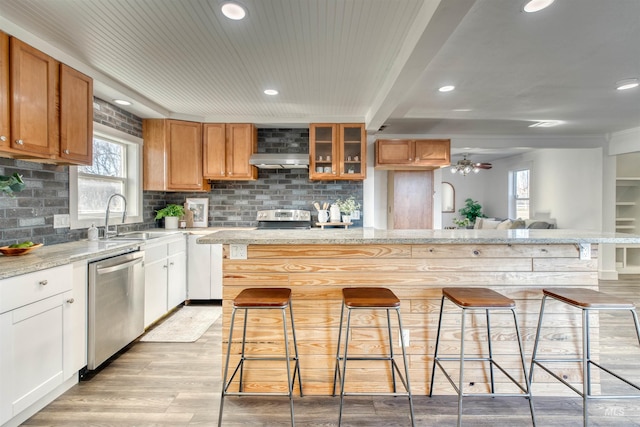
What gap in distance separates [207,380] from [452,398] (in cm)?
165

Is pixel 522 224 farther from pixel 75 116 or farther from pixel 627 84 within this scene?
pixel 75 116

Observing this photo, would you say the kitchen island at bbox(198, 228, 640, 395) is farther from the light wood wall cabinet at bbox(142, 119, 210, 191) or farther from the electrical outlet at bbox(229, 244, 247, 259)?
the light wood wall cabinet at bbox(142, 119, 210, 191)

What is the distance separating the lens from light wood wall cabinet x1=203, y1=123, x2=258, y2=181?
412 cm

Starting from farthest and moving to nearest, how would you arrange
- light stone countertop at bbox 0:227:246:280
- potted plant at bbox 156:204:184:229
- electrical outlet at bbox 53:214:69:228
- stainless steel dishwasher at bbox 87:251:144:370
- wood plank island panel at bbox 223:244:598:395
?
potted plant at bbox 156:204:184:229 < electrical outlet at bbox 53:214:69:228 < stainless steel dishwasher at bbox 87:251:144:370 < wood plank island panel at bbox 223:244:598:395 < light stone countertop at bbox 0:227:246:280

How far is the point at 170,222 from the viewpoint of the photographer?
161 inches

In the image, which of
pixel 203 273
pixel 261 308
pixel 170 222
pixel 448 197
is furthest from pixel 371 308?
pixel 448 197

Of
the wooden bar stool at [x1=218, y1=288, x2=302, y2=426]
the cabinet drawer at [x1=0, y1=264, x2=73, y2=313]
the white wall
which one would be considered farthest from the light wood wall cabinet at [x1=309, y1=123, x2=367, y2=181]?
the white wall

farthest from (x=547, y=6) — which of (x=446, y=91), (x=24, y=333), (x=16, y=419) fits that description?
(x=16, y=419)

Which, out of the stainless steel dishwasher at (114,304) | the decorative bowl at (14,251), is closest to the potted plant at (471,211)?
the stainless steel dishwasher at (114,304)

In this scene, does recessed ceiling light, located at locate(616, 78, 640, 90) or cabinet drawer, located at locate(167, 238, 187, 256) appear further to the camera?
cabinet drawer, located at locate(167, 238, 187, 256)

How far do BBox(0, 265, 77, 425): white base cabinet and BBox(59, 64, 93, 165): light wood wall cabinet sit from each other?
38.8 inches

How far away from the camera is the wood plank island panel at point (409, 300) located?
6.81 feet

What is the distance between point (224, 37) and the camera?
219 cm

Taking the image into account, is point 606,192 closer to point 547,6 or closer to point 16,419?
point 547,6
